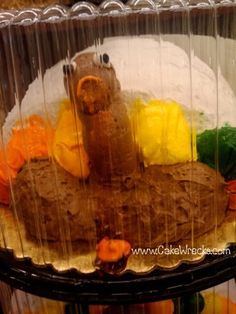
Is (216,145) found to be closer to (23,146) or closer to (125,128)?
(125,128)

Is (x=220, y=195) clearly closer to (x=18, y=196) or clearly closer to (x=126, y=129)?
(x=126, y=129)

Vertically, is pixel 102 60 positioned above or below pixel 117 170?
above

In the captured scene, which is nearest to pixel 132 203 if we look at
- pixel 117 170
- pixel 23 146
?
pixel 117 170

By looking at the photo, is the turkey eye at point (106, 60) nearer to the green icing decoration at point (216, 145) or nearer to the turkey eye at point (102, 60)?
the turkey eye at point (102, 60)

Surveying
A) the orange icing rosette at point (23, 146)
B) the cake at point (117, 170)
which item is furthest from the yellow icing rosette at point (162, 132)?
the orange icing rosette at point (23, 146)

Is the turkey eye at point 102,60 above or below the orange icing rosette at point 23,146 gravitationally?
above

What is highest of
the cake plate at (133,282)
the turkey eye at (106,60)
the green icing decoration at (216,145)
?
the turkey eye at (106,60)

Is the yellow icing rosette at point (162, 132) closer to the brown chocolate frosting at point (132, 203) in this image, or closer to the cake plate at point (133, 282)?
the brown chocolate frosting at point (132, 203)
